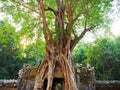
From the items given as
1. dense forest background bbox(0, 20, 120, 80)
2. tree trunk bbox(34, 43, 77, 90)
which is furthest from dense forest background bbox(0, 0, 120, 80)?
tree trunk bbox(34, 43, 77, 90)

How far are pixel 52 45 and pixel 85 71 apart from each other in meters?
3.37

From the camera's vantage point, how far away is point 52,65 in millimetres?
11430

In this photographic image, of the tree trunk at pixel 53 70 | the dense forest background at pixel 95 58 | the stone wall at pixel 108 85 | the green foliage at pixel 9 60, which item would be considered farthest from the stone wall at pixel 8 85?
the green foliage at pixel 9 60

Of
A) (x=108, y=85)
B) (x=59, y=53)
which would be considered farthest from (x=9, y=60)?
(x=59, y=53)

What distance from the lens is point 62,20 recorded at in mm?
11781

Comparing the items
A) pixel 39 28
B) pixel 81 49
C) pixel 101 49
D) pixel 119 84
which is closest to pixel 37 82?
pixel 39 28

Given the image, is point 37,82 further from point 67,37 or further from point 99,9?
point 99,9

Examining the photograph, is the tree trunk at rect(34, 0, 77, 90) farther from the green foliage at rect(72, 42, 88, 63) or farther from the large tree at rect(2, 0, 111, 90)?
the green foliage at rect(72, 42, 88, 63)

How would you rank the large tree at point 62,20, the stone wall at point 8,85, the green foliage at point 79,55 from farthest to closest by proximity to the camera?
the green foliage at point 79,55 < the stone wall at point 8,85 < the large tree at point 62,20

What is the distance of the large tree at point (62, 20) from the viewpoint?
11191 mm

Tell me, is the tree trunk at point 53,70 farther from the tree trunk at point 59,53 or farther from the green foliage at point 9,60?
the green foliage at point 9,60

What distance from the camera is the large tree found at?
11191 mm

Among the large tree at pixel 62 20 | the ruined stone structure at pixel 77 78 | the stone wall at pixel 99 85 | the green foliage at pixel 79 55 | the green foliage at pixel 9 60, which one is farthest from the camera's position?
the green foliage at pixel 79 55

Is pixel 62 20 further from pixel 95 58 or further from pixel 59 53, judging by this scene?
pixel 95 58
